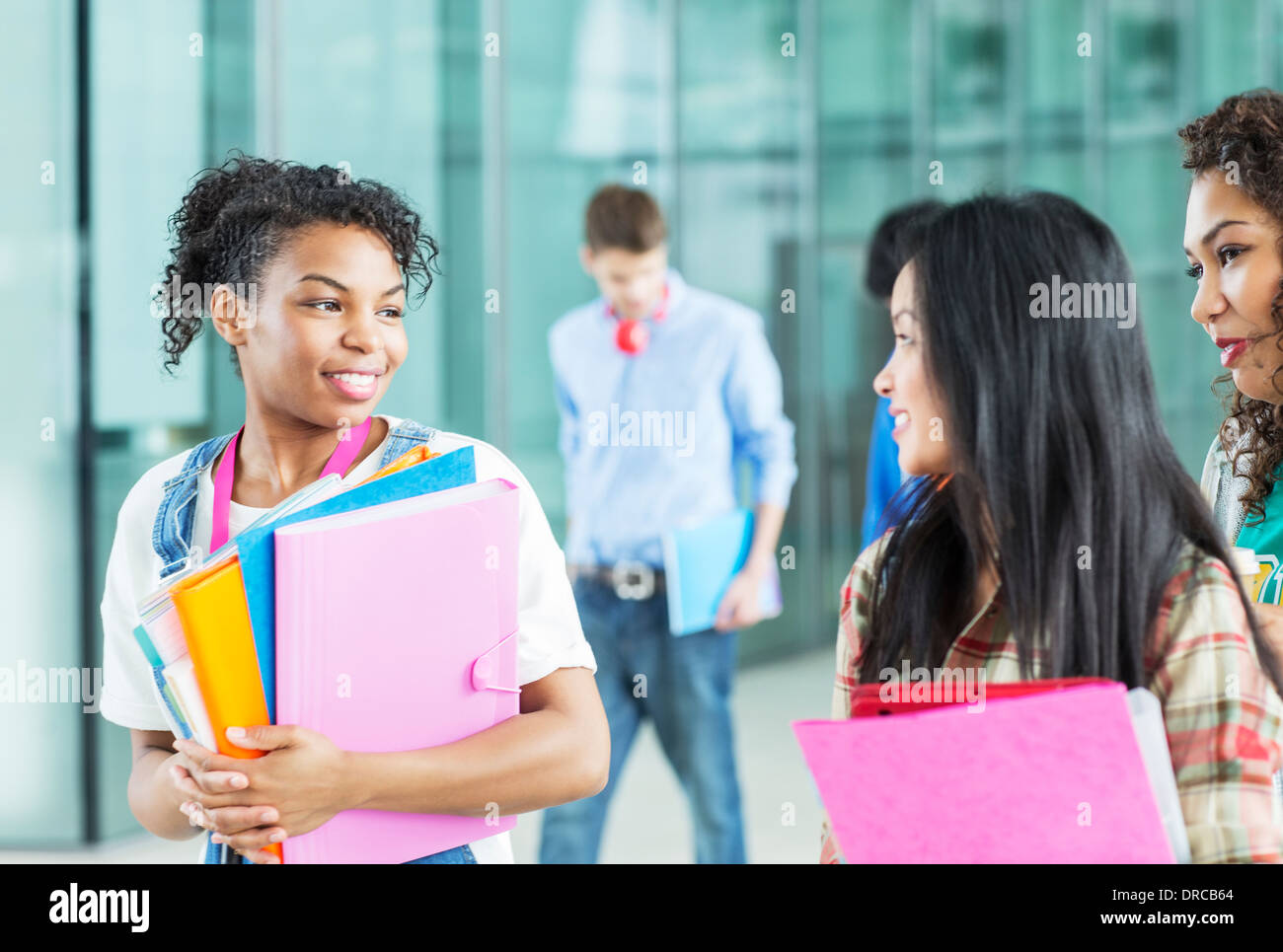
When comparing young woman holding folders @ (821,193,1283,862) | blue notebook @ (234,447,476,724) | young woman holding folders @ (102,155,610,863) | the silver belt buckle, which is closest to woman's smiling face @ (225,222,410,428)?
young woman holding folders @ (102,155,610,863)

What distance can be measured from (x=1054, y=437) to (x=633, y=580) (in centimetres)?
207

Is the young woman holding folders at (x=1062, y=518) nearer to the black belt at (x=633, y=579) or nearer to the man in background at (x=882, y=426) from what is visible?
the man in background at (x=882, y=426)

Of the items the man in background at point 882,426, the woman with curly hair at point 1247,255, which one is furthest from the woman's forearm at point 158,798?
the man in background at point 882,426

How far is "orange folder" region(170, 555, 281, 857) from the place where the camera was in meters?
0.90

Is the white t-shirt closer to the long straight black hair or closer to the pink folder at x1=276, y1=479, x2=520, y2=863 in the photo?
the pink folder at x1=276, y1=479, x2=520, y2=863

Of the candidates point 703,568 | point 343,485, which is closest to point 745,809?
point 703,568

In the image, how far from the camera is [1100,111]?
7.18 metres

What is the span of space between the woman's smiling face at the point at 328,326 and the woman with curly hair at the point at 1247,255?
2.55 feet

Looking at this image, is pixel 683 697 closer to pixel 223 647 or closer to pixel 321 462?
pixel 321 462

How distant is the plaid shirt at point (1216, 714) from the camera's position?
0.89 m

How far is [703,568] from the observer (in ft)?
9.87
